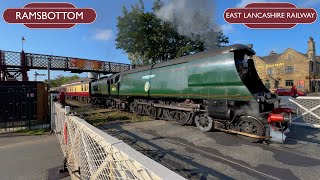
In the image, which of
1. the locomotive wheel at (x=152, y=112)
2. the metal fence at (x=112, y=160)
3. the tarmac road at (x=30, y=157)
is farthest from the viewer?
the locomotive wheel at (x=152, y=112)

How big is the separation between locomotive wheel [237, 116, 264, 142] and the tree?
18413mm

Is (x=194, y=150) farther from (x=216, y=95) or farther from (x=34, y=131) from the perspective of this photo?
(x=34, y=131)

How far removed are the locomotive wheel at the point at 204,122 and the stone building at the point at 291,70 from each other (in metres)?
39.4

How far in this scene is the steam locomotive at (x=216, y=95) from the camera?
24.5 feet

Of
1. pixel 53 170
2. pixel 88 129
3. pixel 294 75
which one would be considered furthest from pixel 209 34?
pixel 294 75

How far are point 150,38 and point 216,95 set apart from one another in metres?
18.6

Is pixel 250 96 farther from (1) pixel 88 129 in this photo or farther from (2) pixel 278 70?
(2) pixel 278 70

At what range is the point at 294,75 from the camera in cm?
4809

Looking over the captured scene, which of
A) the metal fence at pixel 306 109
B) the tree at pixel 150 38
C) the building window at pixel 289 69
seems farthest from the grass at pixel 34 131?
the building window at pixel 289 69

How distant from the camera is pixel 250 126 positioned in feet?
24.7

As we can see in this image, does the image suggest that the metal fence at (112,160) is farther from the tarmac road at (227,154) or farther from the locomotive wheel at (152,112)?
the locomotive wheel at (152,112)

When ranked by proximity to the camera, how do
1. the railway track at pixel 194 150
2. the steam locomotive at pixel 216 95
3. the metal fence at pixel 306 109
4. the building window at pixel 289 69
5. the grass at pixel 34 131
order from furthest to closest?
1. the building window at pixel 289 69
2. the grass at pixel 34 131
3. the metal fence at pixel 306 109
4. the steam locomotive at pixel 216 95
5. the railway track at pixel 194 150

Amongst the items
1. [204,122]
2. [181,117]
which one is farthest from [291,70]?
[204,122]

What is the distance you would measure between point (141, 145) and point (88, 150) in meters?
3.76
